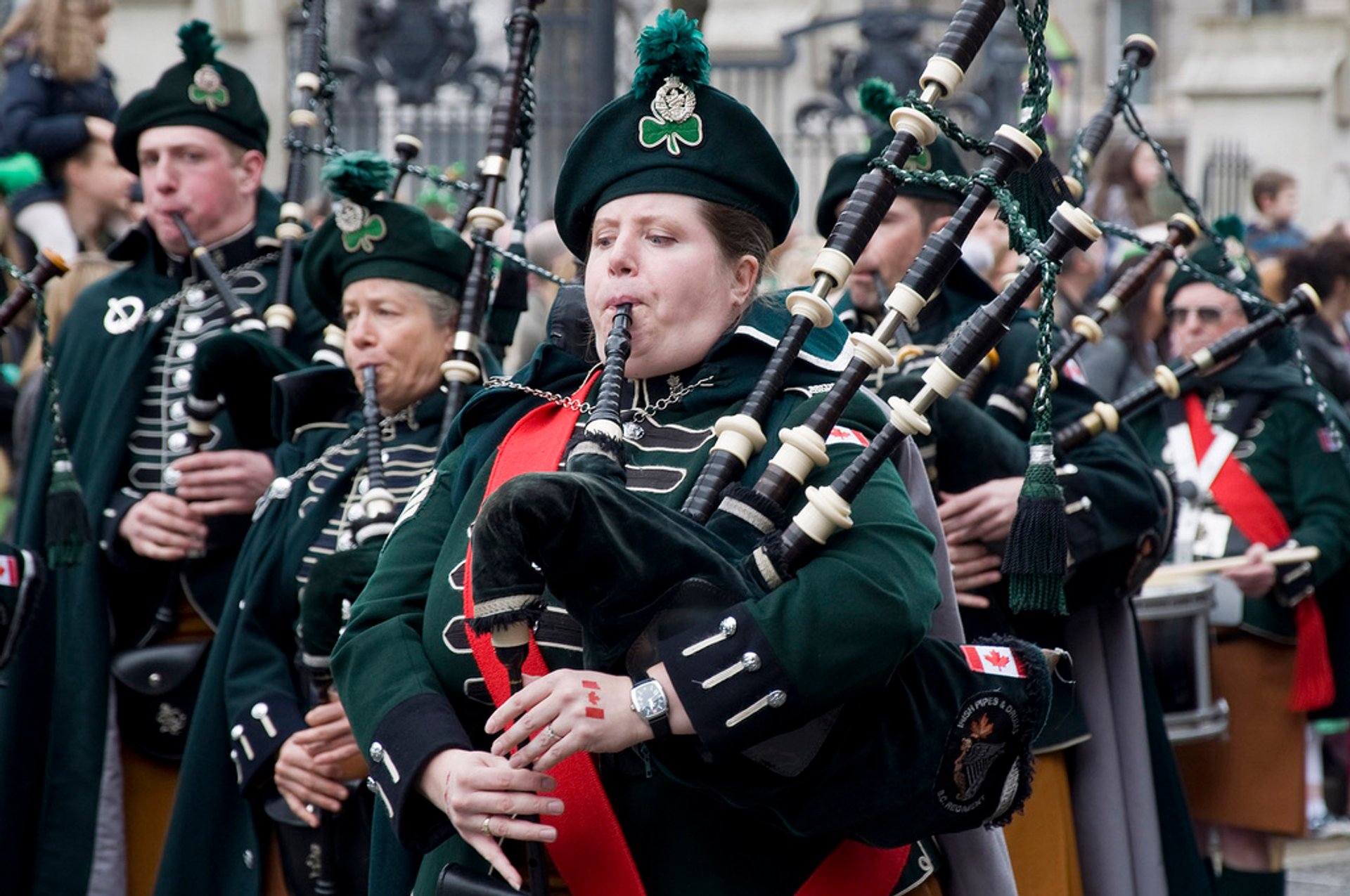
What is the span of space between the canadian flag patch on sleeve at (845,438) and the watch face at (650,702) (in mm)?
446

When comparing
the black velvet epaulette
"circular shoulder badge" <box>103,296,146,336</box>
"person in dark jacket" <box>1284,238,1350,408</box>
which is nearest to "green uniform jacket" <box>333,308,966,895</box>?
the black velvet epaulette

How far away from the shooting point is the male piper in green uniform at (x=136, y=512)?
4434 millimetres

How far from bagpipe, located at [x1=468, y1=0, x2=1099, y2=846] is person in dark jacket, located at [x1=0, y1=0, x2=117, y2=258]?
4.95 metres

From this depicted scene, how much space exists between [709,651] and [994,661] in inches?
18.3

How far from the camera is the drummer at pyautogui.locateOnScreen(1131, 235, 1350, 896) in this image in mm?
5523

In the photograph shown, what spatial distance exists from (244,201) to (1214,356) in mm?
2494

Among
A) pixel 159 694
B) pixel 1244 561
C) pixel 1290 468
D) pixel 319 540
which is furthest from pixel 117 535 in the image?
pixel 1290 468

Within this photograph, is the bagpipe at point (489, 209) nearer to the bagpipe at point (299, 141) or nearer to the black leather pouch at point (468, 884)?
the bagpipe at point (299, 141)

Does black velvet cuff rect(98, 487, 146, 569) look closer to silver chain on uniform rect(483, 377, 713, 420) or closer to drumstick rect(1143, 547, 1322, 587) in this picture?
silver chain on uniform rect(483, 377, 713, 420)

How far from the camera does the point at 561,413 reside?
8.66 feet

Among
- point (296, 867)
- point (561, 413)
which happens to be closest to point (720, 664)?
point (561, 413)

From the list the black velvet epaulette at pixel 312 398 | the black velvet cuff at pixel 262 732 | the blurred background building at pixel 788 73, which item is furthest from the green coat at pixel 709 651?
the blurred background building at pixel 788 73

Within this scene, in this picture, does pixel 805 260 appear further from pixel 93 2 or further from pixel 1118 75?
pixel 1118 75

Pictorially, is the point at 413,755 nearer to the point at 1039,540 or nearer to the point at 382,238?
the point at 1039,540
